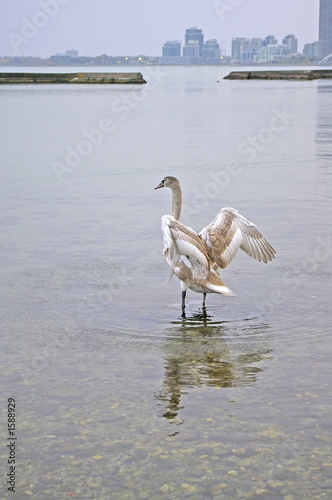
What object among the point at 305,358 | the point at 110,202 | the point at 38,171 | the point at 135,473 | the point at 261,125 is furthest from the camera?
the point at 261,125

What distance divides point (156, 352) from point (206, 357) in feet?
1.41

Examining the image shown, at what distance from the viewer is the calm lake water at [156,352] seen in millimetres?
5008

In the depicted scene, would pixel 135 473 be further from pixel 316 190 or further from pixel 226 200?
pixel 316 190

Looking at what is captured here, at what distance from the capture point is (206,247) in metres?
8.40

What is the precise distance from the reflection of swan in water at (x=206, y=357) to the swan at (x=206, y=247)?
15.1 inches

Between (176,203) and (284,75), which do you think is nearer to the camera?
(176,203)

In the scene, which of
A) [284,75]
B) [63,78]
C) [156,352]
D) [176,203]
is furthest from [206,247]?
[284,75]


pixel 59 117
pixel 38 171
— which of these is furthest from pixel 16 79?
pixel 38 171

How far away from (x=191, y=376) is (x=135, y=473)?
5.37 ft

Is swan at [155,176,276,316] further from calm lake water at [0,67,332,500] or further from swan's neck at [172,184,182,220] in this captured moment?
calm lake water at [0,67,332,500]

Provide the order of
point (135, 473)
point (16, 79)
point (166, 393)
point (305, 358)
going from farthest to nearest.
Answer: point (16, 79) < point (305, 358) < point (166, 393) < point (135, 473)

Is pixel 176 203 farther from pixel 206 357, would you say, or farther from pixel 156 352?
pixel 206 357

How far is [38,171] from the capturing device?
19500 mm

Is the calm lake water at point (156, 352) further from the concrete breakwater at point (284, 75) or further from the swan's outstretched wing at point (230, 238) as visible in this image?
the concrete breakwater at point (284, 75)
